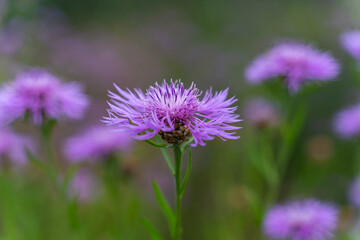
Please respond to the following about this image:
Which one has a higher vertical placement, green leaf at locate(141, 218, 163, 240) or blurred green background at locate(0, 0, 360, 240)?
blurred green background at locate(0, 0, 360, 240)

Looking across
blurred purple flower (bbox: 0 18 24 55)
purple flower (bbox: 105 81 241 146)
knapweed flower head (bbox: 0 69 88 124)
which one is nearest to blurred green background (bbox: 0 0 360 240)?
blurred purple flower (bbox: 0 18 24 55)

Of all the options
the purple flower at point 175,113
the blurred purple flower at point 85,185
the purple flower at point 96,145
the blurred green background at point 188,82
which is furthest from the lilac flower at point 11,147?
the purple flower at point 175,113

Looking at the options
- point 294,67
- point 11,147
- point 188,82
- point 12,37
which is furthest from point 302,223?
point 12,37

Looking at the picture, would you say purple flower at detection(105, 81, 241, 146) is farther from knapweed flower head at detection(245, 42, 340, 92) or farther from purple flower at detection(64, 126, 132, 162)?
purple flower at detection(64, 126, 132, 162)

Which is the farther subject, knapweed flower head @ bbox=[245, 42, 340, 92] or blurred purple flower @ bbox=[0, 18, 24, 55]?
blurred purple flower @ bbox=[0, 18, 24, 55]

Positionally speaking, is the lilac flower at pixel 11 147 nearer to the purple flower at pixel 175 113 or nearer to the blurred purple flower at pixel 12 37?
the purple flower at pixel 175 113
